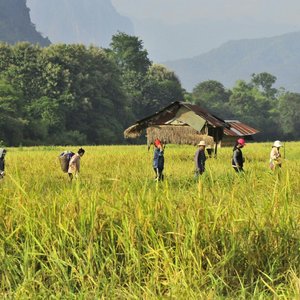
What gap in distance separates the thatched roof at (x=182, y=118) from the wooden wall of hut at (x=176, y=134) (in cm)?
28

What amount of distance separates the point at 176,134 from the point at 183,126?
2.00 ft

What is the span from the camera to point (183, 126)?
26.2 m

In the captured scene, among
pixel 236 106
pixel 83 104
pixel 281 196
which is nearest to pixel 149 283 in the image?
pixel 281 196

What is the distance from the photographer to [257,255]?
13.4 ft

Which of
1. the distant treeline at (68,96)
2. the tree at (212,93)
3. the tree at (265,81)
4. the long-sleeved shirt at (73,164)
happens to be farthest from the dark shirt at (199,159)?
the tree at (265,81)

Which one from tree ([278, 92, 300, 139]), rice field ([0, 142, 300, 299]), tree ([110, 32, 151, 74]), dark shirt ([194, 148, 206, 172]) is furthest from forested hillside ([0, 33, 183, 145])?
rice field ([0, 142, 300, 299])

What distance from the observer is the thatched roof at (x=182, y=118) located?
24.7 metres

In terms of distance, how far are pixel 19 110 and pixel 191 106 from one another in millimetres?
25238

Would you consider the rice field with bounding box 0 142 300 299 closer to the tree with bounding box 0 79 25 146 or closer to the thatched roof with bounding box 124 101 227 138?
the thatched roof with bounding box 124 101 227 138

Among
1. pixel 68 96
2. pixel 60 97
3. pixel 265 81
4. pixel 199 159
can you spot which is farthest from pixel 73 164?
pixel 265 81

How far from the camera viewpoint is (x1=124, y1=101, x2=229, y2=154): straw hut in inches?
977

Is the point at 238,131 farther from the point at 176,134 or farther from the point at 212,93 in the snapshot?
the point at 212,93

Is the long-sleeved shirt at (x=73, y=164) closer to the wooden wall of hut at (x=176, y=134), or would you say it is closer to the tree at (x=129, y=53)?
the wooden wall of hut at (x=176, y=134)

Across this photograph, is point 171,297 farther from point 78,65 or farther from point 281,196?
point 78,65
